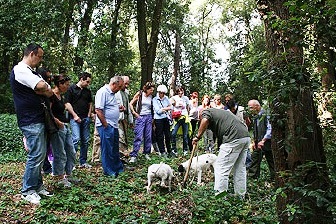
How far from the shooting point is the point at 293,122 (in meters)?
3.81

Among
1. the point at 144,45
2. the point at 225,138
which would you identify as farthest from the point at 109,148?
the point at 144,45

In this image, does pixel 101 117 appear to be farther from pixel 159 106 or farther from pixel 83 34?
pixel 83 34

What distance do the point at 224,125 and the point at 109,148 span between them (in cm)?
236

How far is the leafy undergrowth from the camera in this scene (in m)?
4.53

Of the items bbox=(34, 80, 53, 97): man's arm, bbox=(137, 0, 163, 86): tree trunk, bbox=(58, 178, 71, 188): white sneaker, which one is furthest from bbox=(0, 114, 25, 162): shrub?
bbox=(34, 80, 53, 97): man's arm

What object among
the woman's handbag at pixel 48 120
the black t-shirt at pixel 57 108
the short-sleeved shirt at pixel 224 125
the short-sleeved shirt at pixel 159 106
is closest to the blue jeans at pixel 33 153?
the woman's handbag at pixel 48 120

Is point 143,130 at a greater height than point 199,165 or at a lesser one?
greater

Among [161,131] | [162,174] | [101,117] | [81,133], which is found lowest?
[162,174]

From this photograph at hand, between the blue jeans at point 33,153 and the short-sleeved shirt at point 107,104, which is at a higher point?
the short-sleeved shirt at point 107,104

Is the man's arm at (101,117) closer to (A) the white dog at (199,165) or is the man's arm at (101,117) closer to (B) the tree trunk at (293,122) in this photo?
(A) the white dog at (199,165)

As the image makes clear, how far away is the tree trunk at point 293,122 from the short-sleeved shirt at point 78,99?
486 cm

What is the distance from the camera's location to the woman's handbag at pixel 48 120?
18.3 feet

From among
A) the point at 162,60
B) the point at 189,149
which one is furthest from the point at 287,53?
A: the point at 162,60

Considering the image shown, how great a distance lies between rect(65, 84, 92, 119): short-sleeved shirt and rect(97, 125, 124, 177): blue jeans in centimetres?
89
